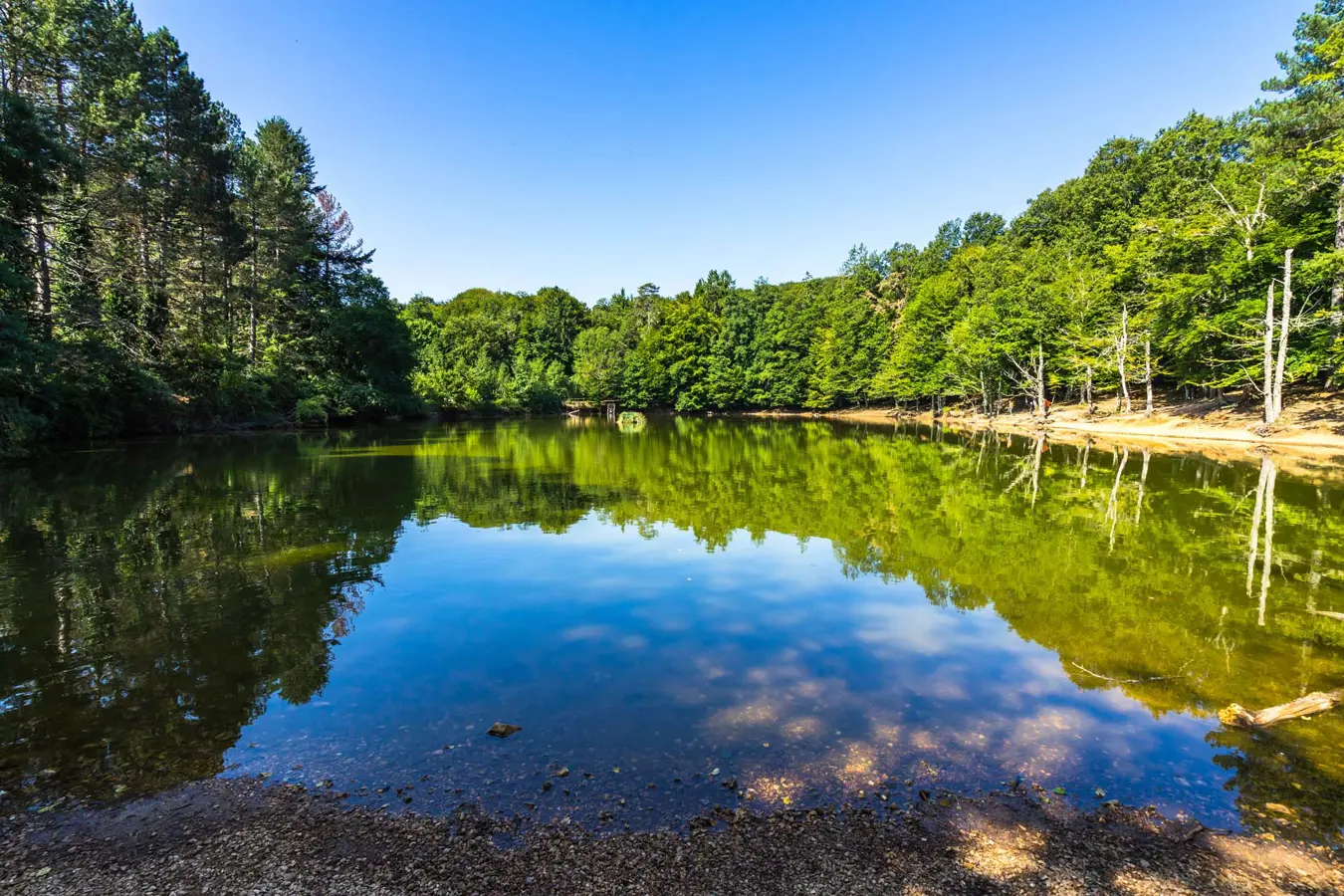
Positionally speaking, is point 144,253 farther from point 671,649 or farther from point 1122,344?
point 1122,344

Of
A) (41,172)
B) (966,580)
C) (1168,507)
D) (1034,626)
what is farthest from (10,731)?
(41,172)

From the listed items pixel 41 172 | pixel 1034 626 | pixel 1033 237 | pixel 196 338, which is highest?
pixel 1033 237

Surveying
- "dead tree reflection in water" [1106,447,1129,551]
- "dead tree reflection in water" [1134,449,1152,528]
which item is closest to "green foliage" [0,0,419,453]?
"dead tree reflection in water" [1106,447,1129,551]

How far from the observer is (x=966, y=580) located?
30.8ft

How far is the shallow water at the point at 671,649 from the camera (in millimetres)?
4344

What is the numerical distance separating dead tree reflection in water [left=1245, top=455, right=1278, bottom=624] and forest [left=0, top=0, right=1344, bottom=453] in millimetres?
13890

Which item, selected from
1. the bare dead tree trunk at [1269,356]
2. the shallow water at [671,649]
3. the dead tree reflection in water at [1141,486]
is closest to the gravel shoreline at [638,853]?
the shallow water at [671,649]

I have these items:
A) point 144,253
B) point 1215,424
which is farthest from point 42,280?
point 1215,424

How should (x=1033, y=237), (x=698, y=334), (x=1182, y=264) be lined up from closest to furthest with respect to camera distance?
(x=1182, y=264) < (x=1033, y=237) < (x=698, y=334)

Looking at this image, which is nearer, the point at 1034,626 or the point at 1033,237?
the point at 1034,626

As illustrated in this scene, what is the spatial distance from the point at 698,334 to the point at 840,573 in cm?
6729

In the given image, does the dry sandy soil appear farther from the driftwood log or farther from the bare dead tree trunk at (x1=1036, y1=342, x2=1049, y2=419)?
the driftwood log

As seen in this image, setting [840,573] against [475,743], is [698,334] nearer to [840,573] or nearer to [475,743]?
[840,573]

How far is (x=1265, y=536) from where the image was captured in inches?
455
